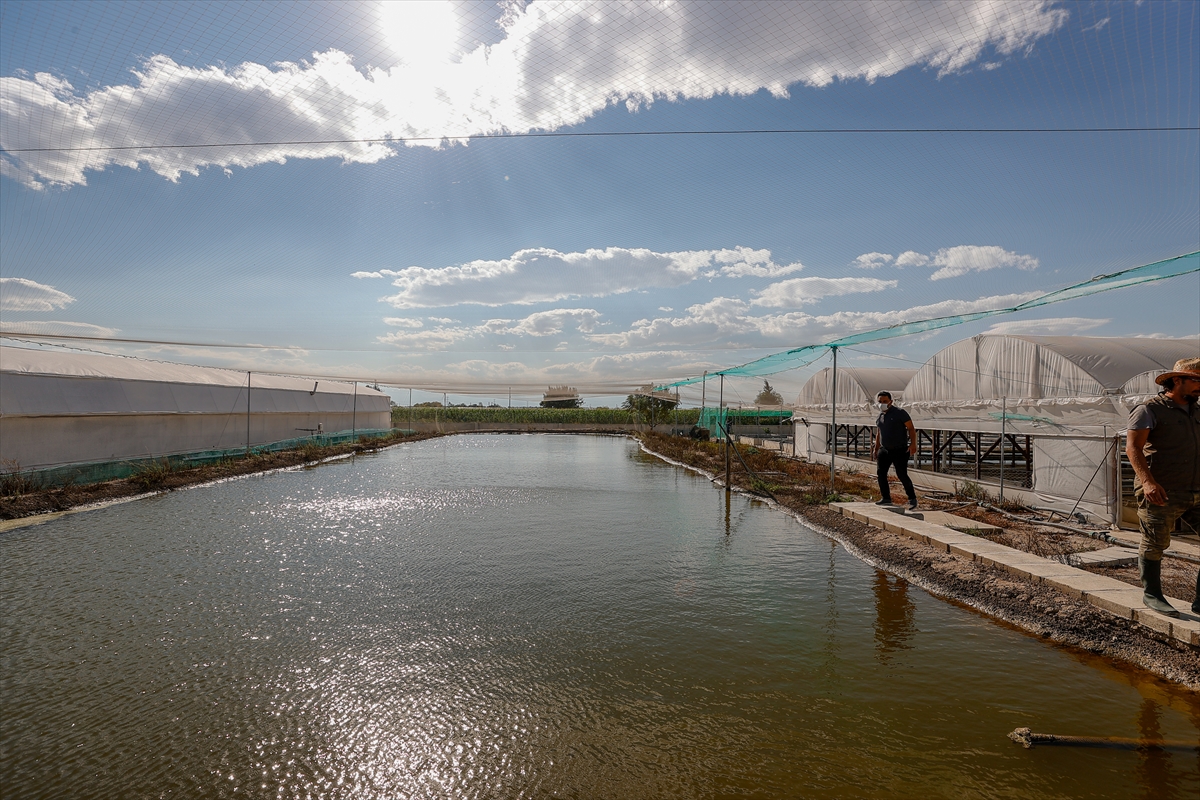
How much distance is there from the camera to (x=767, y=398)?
86.1 feet

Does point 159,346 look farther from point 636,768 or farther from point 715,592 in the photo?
point 636,768

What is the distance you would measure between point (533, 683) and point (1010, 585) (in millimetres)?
4150

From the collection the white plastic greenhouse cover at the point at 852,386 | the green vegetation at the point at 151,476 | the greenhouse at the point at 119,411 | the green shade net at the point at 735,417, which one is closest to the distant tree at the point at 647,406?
the green shade net at the point at 735,417

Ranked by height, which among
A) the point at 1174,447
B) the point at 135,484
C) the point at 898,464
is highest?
the point at 1174,447

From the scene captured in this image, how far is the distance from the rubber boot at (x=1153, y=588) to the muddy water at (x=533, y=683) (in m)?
0.67

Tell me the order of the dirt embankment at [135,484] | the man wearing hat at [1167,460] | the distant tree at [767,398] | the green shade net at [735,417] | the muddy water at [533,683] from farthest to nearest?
the green shade net at [735,417], the distant tree at [767,398], the dirt embankment at [135,484], the man wearing hat at [1167,460], the muddy water at [533,683]

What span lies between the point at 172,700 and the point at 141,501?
9.50 m

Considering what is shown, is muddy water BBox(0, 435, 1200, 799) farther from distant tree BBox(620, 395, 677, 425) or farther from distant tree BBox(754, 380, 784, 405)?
distant tree BBox(620, 395, 677, 425)

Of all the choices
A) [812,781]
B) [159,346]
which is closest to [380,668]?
[812,781]

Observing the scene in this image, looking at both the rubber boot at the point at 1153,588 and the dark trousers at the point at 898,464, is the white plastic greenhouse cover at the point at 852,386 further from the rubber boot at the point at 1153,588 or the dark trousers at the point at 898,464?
the rubber boot at the point at 1153,588

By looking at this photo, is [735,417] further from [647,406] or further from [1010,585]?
[1010,585]

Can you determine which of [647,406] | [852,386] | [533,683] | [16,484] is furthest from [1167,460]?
[647,406]

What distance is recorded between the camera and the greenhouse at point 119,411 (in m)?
12.6

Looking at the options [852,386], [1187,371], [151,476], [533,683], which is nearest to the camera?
[533,683]
